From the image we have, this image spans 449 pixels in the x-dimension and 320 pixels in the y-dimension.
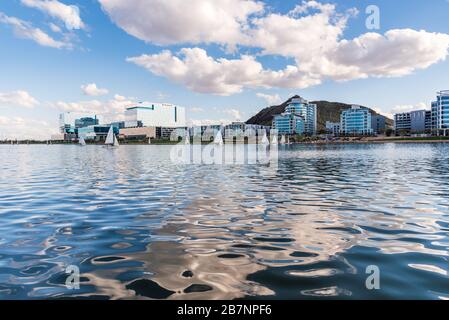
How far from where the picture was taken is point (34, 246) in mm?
12055

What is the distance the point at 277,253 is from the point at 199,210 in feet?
26.7

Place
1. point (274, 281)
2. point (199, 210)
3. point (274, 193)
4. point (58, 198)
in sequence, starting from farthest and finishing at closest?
point (274, 193), point (58, 198), point (199, 210), point (274, 281)

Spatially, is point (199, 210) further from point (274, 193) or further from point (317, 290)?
point (317, 290)

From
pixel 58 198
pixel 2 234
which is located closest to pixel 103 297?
pixel 2 234

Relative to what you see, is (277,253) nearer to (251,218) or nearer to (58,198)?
(251,218)

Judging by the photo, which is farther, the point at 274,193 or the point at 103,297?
the point at 274,193

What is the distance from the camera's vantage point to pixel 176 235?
1344 centimetres

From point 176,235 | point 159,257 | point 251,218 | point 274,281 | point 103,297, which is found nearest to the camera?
point 103,297

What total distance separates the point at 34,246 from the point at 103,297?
5731 millimetres

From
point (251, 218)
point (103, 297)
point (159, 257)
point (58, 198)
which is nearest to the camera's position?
point (103, 297)
